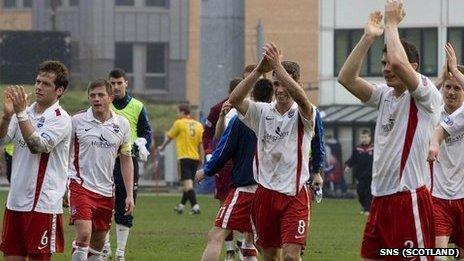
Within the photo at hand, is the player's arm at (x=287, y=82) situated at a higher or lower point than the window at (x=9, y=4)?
lower

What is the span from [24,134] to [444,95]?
13.7ft

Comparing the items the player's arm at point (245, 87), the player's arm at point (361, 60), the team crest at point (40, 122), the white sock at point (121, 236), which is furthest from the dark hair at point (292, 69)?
the white sock at point (121, 236)

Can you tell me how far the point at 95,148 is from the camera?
14766 mm

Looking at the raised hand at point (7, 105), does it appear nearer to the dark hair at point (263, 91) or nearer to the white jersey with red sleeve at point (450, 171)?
the dark hair at point (263, 91)

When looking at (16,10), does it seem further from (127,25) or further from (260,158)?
(260,158)

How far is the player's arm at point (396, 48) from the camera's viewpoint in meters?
9.95

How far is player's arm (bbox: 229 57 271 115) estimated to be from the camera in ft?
41.1

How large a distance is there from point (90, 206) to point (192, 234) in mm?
8268

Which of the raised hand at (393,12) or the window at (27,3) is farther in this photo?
the window at (27,3)

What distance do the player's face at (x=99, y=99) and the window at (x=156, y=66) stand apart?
63214 millimetres

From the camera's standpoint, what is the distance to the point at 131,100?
17.2 metres

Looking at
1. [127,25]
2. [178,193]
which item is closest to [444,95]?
[178,193]

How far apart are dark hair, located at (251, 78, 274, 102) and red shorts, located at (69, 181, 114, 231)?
214 centimetres

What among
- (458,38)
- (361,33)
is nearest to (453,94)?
(458,38)
